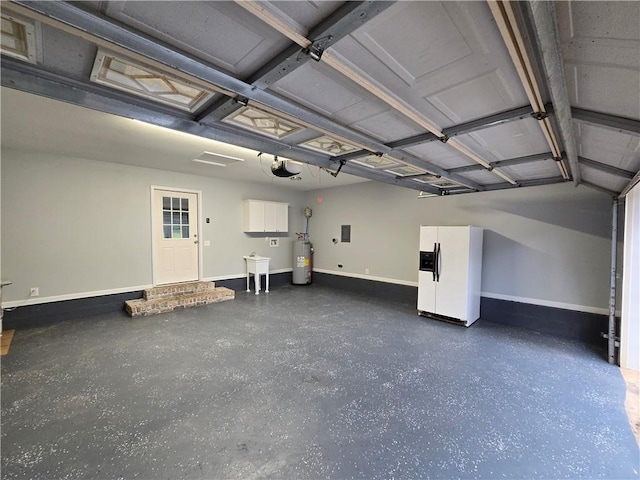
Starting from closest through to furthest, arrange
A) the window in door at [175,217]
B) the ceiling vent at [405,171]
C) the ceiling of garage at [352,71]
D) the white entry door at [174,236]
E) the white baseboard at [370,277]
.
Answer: the ceiling of garage at [352,71] < the ceiling vent at [405,171] < the white entry door at [174,236] < the window in door at [175,217] < the white baseboard at [370,277]

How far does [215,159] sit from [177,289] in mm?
2836

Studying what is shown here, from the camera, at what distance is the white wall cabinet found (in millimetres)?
6559

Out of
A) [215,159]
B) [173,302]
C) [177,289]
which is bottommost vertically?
[173,302]

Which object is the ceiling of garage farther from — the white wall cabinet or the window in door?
the white wall cabinet

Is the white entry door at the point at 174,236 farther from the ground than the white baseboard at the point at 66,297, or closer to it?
farther from the ground

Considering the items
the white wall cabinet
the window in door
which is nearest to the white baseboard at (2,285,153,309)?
the window in door

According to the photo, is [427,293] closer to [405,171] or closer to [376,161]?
[405,171]

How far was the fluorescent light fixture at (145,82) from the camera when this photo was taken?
4.90 feet

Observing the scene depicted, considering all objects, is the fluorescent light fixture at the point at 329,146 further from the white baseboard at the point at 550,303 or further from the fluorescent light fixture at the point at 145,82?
the white baseboard at the point at 550,303

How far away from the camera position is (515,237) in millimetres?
4449

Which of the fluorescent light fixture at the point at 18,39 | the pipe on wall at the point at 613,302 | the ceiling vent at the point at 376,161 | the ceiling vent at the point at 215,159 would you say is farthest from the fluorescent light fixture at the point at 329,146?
the pipe on wall at the point at 613,302

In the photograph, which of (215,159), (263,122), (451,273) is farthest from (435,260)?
(215,159)

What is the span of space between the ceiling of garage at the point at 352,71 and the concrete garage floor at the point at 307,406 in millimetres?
2142

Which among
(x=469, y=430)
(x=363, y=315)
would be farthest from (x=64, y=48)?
(x=363, y=315)
